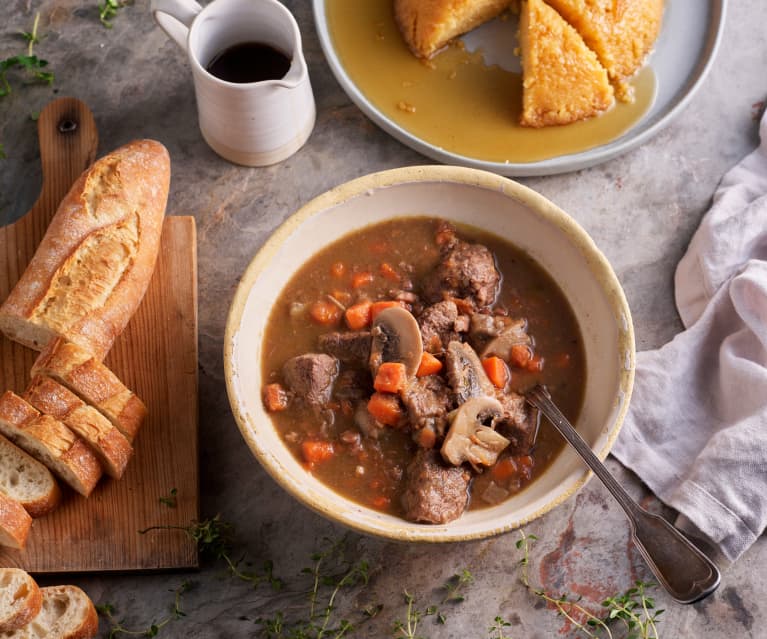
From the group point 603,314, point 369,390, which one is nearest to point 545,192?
point 603,314

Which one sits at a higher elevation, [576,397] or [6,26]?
[6,26]

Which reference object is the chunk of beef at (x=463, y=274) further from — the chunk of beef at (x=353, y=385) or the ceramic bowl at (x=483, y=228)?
the chunk of beef at (x=353, y=385)

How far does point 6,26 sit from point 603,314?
364 cm

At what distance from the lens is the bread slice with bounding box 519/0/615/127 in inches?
197

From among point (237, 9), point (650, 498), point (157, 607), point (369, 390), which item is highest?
point (237, 9)

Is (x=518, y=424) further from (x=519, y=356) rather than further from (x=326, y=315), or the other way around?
(x=326, y=315)

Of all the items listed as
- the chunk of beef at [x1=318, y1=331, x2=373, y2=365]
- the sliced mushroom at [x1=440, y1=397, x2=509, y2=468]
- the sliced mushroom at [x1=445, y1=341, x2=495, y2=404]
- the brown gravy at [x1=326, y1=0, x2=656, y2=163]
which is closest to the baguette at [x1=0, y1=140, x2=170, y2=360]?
the chunk of beef at [x1=318, y1=331, x2=373, y2=365]

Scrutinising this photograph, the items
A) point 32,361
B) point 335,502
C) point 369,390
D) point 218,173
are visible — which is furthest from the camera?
point 218,173

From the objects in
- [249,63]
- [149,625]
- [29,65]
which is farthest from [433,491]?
[29,65]

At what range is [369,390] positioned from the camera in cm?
417

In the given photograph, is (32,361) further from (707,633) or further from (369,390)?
(707,633)

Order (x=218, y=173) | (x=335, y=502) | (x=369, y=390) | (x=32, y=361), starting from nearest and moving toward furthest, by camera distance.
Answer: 1. (x=335, y=502)
2. (x=369, y=390)
3. (x=32, y=361)
4. (x=218, y=173)

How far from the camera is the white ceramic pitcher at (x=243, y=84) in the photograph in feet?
14.8

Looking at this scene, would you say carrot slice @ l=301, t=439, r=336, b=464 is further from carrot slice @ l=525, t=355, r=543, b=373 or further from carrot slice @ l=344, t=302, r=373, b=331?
carrot slice @ l=525, t=355, r=543, b=373
